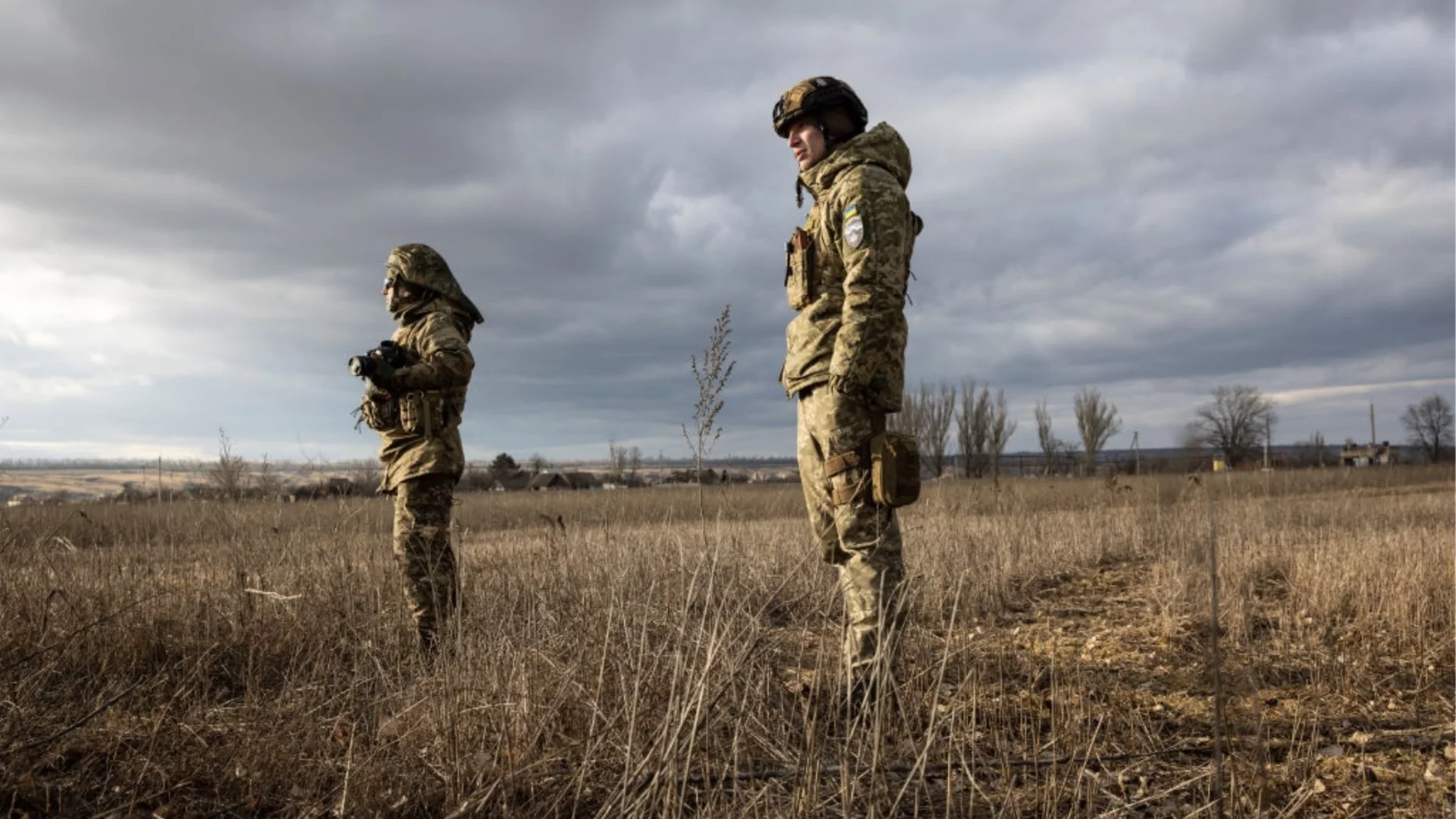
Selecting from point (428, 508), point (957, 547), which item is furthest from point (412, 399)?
point (957, 547)

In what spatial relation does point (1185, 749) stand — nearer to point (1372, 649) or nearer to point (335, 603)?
point (1372, 649)

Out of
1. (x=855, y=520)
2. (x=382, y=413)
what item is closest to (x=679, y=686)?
(x=855, y=520)

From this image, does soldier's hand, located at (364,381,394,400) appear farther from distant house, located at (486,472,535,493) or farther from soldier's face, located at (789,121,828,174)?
distant house, located at (486,472,535,493)

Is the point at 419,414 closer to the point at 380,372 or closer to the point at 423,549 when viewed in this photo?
the point at 380,372

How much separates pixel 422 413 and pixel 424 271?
786 millimetres

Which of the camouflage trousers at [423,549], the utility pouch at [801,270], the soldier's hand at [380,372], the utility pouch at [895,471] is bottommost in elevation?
the camouflage trousers at [423,549]

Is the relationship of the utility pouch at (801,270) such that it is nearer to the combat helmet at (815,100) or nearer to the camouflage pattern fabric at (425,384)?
the combat helmet at (815,100)

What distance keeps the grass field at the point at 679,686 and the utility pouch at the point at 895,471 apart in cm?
28

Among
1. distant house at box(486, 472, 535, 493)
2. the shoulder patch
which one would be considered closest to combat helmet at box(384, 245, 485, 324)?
the shoulder patch

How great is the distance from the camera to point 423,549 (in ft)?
13.6

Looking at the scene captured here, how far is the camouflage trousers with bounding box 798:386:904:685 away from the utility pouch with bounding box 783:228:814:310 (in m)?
0.37

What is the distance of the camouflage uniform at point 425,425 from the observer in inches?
163

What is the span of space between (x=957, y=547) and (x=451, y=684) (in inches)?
187

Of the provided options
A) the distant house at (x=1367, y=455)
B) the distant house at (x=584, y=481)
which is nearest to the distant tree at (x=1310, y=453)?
the distant house at (x=1367, y=455)
